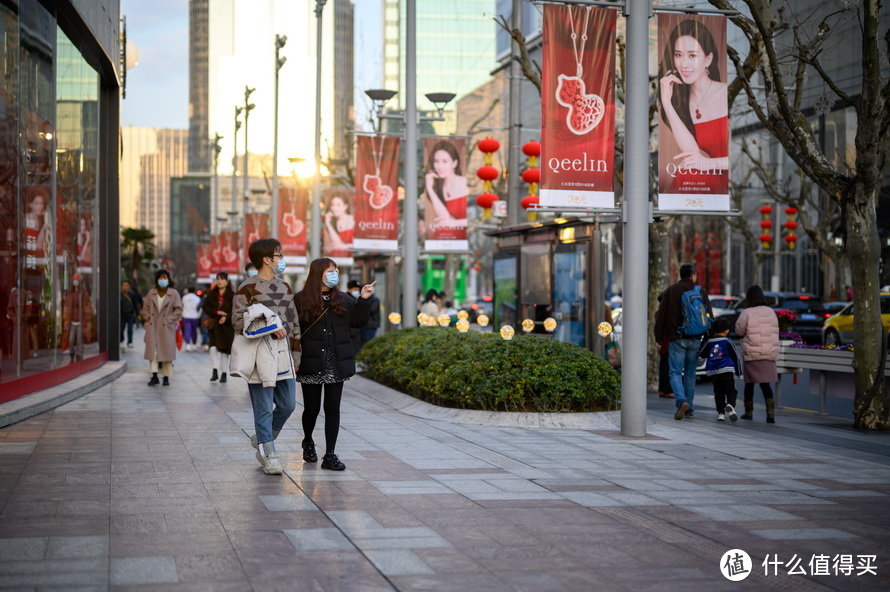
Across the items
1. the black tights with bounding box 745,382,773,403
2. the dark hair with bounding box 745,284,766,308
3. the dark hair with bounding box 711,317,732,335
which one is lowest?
the black tights with bounding box 745,382,773,403

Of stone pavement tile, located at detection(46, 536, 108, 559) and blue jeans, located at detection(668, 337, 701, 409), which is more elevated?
blue jeans, located at detection(668, 337, 701, 409)

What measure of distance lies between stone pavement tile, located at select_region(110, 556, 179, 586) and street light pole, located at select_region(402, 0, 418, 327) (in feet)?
50.9

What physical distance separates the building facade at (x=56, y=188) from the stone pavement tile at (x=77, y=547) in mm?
8008

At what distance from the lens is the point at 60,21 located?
1867cm

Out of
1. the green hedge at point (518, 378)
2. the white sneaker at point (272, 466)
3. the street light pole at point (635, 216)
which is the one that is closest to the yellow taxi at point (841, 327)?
the green hedge at point (518, 378)

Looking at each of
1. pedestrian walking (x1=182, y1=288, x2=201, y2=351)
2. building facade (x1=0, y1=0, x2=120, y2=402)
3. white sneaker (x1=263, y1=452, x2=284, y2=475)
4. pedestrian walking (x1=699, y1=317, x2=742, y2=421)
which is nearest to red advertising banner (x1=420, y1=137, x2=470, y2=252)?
building facade (x1=0, y1=0, x2=120, y2=402)

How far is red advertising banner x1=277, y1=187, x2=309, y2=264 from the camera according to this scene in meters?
35.8

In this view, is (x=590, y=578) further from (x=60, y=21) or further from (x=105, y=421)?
(x=60, y=21)

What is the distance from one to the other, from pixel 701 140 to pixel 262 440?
6.42 m

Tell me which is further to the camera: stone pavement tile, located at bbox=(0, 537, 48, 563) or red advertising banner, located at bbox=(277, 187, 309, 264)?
red advertising banner, located at bbox=(277, 187, 309, 264)

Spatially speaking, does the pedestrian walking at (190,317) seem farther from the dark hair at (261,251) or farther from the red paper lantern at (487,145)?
the dark hair at (261,251)

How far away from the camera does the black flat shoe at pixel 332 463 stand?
9.90 m

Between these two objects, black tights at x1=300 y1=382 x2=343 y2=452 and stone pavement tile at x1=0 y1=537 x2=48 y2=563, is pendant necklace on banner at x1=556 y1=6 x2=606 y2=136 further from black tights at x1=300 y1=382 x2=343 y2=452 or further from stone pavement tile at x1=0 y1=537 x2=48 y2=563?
stone pavement tile at x1=0 y1=537 x2=48 y2=563

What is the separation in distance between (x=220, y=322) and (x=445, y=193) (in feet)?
17.8
